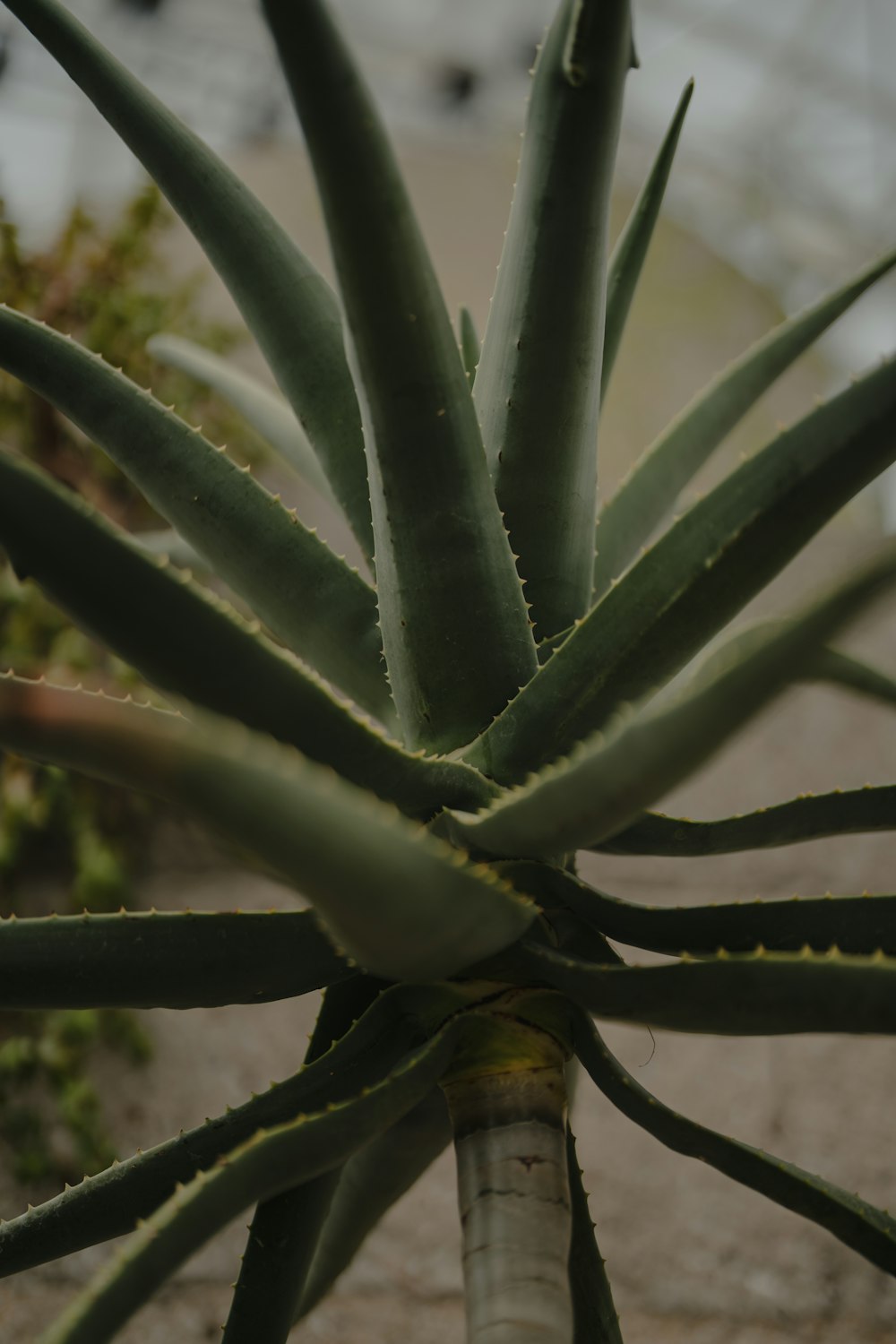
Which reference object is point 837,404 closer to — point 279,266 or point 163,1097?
point 279,266

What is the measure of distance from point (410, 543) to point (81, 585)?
0.72 ft

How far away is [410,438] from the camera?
2.16 ft

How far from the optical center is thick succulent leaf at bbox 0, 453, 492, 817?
0.53m

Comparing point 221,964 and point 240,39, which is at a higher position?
point 240,39

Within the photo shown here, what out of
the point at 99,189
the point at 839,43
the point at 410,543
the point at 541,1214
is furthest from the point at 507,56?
the point at 541,1214

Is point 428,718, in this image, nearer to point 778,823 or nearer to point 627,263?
point 778,823

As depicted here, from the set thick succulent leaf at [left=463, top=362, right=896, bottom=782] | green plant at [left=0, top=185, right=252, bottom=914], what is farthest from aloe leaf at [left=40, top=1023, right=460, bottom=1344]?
green plant at [left=0, top=185, right=252, bottom=914]

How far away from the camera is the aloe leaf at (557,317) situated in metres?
0.72

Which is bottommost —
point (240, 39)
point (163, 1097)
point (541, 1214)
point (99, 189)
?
point (541, 1214)

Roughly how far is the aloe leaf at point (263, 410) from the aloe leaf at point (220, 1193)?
53 centimetres

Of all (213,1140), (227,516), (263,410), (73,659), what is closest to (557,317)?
(227,516)

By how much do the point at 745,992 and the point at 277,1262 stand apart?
1.20 ft

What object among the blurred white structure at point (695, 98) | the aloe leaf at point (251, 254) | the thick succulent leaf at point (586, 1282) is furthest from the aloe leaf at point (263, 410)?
the blurred white structure at point (695, 98)

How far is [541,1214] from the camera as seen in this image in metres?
0.60
